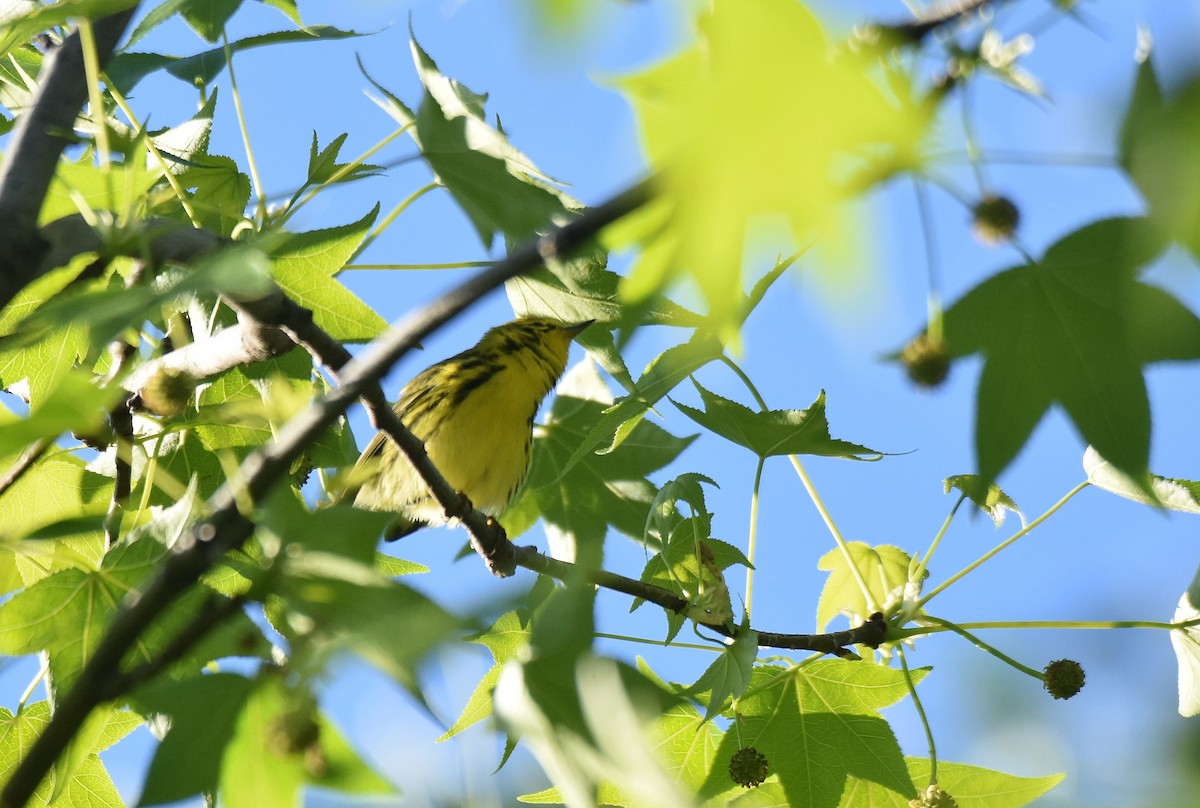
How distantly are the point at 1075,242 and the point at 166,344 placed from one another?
1607 millimetres

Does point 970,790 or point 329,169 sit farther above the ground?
point 329,169

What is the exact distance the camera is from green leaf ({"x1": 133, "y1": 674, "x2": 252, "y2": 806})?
3.66 feet

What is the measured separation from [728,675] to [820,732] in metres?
0.37

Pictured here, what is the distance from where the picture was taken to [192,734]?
112 cm

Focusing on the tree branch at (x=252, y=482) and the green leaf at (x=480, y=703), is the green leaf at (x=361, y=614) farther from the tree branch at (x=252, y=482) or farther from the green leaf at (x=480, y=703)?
the green leaf at (x=480, y=703)

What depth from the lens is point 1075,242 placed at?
1040mm

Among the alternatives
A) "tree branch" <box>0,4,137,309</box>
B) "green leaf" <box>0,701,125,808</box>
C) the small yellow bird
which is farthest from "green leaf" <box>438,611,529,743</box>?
the small yellow bird

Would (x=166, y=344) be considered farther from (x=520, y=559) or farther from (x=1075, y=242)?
(x=1075, y=242)

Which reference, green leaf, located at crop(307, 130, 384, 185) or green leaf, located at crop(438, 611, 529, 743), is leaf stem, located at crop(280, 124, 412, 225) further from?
green leaf, located at crop(438, 611, 529, 743)

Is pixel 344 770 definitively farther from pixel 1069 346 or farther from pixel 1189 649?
pixel 1189 649

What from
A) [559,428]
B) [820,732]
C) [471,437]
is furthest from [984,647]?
[471,437]

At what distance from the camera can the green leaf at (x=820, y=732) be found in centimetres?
193

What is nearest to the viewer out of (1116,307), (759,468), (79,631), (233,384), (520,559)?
(1116,307)

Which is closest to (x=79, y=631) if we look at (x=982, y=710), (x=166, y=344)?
(x=166, y=344)
